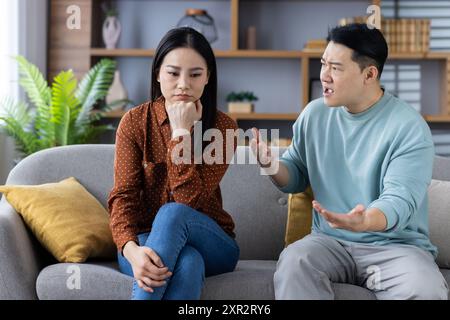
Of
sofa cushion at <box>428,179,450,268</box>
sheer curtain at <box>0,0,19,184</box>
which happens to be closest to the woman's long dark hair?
sofa cushion at <box>428,179,450,268</box>

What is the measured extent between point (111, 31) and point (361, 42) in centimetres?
318

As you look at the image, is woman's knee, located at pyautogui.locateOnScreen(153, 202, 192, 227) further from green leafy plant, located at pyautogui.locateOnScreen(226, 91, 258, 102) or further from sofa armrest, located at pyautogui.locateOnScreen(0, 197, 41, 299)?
green leafy plant, located at pyautogui.locateOnScreen(226, 91, 258, 102)

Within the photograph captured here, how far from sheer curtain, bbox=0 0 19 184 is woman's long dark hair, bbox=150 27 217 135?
2442mm

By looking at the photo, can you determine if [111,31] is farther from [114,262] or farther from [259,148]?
[259,148]

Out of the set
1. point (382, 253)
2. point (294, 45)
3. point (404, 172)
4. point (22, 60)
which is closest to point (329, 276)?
point (382, 253)

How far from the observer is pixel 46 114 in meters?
4.40

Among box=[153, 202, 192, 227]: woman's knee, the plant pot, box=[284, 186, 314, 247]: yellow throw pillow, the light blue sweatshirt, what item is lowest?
box=[284, 186, 314, 247]: yellow throw pillow

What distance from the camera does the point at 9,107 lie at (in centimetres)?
447

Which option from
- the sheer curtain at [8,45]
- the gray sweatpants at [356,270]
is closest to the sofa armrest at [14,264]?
the gray sweatpants at [356,270]

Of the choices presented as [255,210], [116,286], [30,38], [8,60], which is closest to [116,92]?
[30,38]

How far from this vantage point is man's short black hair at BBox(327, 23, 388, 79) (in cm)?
212

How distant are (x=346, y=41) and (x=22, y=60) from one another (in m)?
2.74

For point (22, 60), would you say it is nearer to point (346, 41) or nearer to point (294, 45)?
point (294, 45)

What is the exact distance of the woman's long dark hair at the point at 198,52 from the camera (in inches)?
81.6
